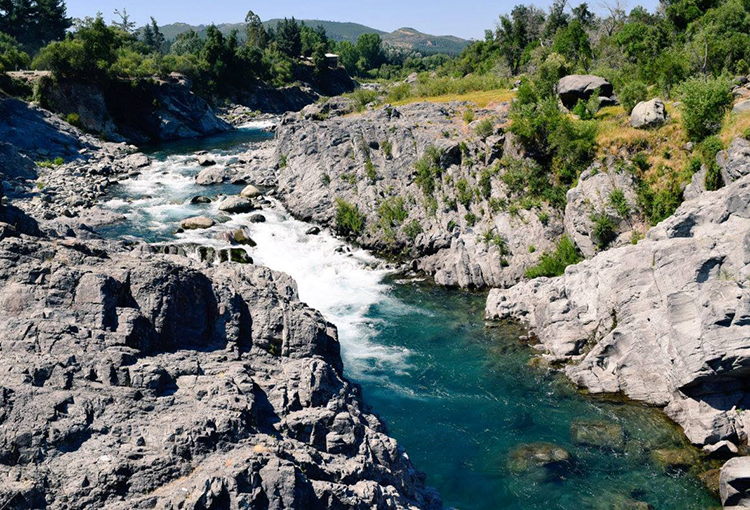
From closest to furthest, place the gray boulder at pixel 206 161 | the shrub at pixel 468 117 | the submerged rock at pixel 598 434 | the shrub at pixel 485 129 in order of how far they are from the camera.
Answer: the submerged rock at pixel 598 434 → the shrub at pixel 485 129 → the shrub at pixel 468 117 → the gray boulder at pixel 206 161

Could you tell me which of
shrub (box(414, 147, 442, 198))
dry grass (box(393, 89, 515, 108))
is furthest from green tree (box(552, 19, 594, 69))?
shrub (box(414, 147, 442, 198))

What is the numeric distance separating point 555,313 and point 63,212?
121 feet

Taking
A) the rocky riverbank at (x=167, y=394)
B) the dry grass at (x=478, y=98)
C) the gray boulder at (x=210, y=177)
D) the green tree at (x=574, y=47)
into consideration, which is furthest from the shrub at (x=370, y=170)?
the green tree at (x=574, y=47)

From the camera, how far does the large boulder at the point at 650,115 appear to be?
34375 millimetres

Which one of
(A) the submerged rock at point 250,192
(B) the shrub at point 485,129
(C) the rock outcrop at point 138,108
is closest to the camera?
(B) the shrub at point 485,129

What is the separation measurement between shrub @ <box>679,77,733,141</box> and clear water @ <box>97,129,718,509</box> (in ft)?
51.4

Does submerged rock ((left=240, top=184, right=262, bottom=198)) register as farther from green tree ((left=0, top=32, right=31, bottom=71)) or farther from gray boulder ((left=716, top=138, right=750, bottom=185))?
green tree ((left=0, top=32, right=31, bottom=71))

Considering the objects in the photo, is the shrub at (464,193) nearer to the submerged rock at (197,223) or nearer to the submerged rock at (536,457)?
the submerged rock at (197,223)

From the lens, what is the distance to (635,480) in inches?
738

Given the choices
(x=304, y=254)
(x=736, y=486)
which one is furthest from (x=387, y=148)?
(x=736, y=486)

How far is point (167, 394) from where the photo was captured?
11016mm

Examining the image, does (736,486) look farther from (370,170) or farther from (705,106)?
(370,170)

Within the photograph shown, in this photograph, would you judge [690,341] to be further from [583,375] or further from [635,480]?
[635,480]

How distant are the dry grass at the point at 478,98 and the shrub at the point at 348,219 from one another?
17910mm
